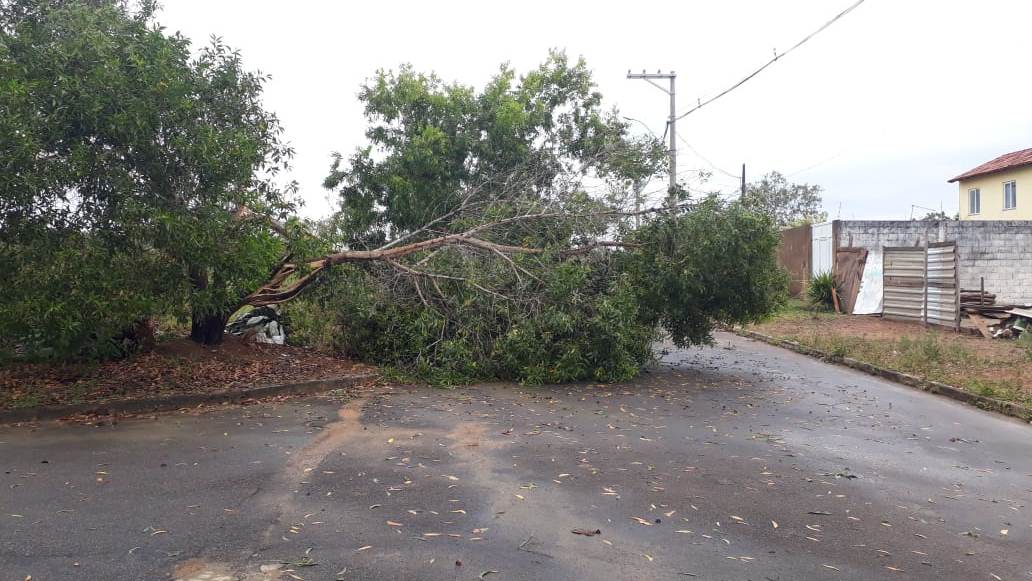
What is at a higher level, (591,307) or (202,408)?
(591,307)

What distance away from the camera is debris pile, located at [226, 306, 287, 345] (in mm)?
12312

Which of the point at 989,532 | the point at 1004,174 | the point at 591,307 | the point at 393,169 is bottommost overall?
the point at 989,532

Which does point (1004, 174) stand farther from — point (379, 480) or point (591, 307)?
point (379, 480)

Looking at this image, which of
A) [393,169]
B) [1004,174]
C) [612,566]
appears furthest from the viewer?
[1004,174]

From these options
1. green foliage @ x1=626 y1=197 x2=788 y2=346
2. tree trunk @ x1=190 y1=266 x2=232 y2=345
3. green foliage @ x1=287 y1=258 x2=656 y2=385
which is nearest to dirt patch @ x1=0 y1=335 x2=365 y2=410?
tree trunk @ x1=190 y1=266 x2=232 y2=345

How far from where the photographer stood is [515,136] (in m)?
16.0

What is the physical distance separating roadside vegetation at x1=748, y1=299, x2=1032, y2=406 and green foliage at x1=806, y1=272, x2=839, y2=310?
192 centimetres

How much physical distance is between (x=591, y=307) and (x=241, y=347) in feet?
17.5

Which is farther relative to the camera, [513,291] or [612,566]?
[513,291]

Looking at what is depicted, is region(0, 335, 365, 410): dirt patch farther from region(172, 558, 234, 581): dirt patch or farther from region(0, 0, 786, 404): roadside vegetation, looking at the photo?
region(172, 558, 234, 581): dirt patch

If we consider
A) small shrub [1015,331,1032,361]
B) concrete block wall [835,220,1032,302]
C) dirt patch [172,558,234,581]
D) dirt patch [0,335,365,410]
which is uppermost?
concrete block wall [835,220,1032,302]

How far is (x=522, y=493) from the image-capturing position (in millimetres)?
5586

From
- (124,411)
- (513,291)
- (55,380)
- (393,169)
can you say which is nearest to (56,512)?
(124,411)

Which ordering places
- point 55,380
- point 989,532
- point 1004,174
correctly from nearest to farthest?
point 989,532, point 55,380, point 1004,174
